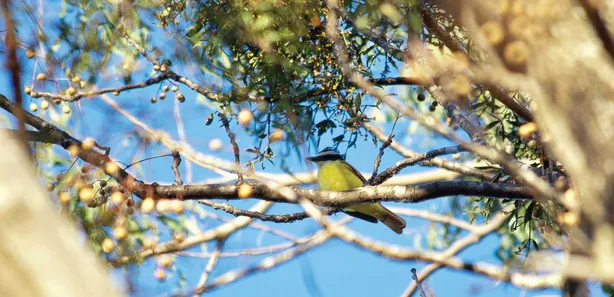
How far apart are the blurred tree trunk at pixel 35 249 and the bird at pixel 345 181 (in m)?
4.61

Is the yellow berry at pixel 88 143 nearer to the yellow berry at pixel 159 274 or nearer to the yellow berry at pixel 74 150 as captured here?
the yellow berry at pixel 74 150

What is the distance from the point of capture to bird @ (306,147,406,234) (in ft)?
19.7

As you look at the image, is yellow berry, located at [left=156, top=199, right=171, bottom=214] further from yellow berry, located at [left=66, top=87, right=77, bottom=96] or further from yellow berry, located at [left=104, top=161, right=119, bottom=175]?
yellow berry, located at [left=66, top=87, right=77, bottom=96]

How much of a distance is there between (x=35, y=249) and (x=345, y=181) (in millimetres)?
5219

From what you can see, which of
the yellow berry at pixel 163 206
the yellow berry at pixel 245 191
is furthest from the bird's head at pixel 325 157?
the yellow berry at pixel 163 206

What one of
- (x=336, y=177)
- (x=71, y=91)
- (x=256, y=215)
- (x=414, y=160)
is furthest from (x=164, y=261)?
(x=336, y=177)

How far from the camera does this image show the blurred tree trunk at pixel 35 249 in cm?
119

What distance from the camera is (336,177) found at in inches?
252

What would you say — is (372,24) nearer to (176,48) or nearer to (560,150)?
(176,48)

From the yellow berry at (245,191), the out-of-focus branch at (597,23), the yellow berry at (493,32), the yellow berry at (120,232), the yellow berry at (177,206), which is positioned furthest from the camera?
the yellow berry at (245,191)

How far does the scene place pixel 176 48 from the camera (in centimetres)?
436

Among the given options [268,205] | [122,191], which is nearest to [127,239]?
[122,191]

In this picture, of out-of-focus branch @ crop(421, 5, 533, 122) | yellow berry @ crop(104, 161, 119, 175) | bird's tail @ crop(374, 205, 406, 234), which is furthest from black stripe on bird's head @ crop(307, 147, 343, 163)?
yellow berry @ crop(104, 161, 119, 175)

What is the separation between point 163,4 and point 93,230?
1.71 m
